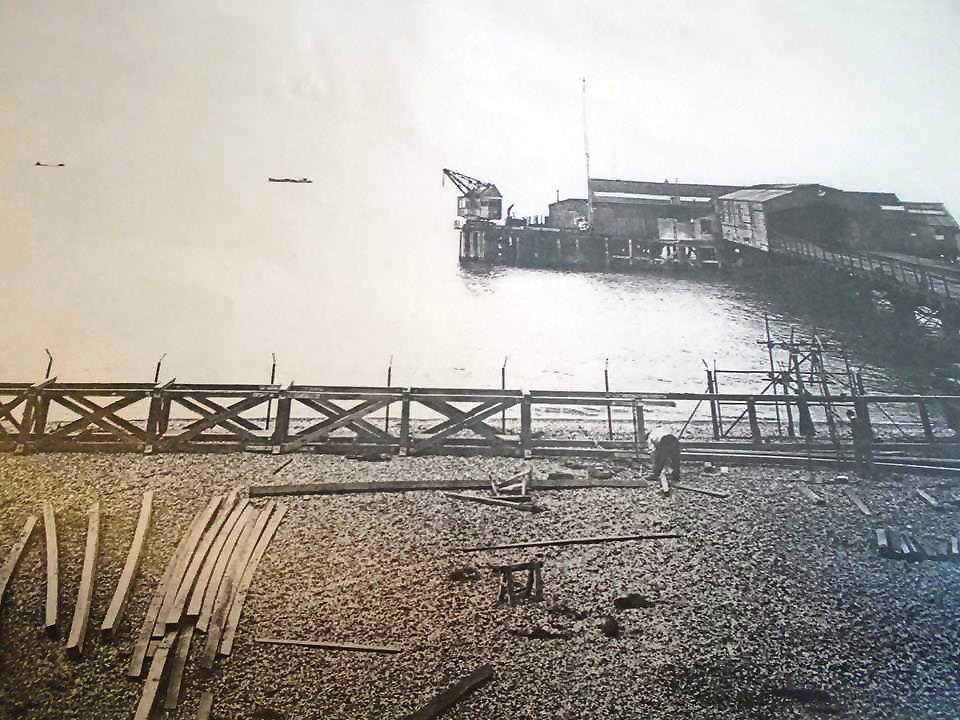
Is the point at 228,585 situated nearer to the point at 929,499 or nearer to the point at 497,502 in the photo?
the point at 497,502

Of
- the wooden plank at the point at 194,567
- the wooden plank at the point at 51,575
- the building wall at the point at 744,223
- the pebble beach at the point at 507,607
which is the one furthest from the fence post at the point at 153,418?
the building wall at the point at 744,223

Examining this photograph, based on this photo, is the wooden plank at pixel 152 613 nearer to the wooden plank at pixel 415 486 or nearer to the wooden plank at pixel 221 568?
the wooden plank at pixel 221 568

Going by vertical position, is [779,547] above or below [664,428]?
below

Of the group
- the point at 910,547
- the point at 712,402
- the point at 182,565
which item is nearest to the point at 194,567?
the point at 182,565

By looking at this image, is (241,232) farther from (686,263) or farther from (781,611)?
(781,611)

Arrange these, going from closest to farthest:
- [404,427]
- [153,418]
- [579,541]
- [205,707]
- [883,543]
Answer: [205,707], [579,541], [883,543], [153,418], [404,427]

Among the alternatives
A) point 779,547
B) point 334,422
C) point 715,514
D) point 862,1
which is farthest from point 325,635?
point 862,1
